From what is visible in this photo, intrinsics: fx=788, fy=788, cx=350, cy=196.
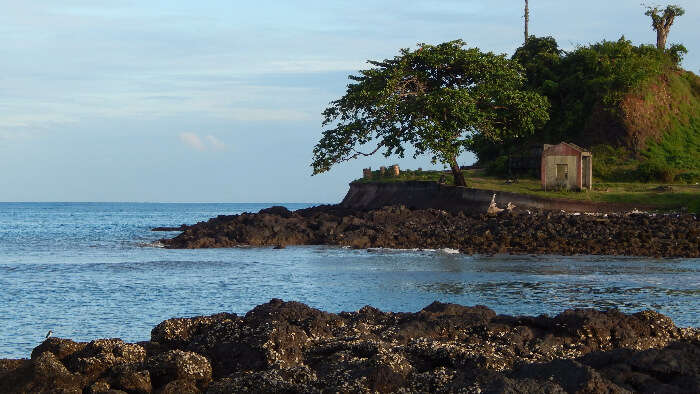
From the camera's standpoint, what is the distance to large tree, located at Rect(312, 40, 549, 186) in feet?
136

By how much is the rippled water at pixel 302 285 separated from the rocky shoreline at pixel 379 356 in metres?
3.87

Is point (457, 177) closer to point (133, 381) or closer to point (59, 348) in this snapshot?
point (59, 348)

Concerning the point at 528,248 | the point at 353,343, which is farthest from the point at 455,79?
the point at 353,343

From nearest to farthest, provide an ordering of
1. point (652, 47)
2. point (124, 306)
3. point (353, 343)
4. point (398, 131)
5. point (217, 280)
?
point (353, 343)
point (124, 306)
point (217, 280)
point (398, 131)
point (652, 47)

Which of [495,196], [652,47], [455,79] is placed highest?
[652,47]

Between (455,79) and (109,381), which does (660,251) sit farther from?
(109,381)

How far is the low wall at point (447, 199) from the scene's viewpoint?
128 ft

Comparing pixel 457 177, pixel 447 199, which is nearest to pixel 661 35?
pixel 457 177

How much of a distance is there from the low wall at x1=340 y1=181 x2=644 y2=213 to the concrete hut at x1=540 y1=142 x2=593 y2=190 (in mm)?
2526

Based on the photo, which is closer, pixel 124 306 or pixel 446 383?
pixel 446 383

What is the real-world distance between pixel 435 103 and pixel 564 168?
25.3 feet

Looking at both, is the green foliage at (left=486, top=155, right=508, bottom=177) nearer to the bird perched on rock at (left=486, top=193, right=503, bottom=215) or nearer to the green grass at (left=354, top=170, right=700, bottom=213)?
the green grass at (left=354, top=170, right=700, bottom=213)

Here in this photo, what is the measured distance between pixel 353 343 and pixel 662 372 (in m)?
3.58

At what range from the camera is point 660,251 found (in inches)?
1216
